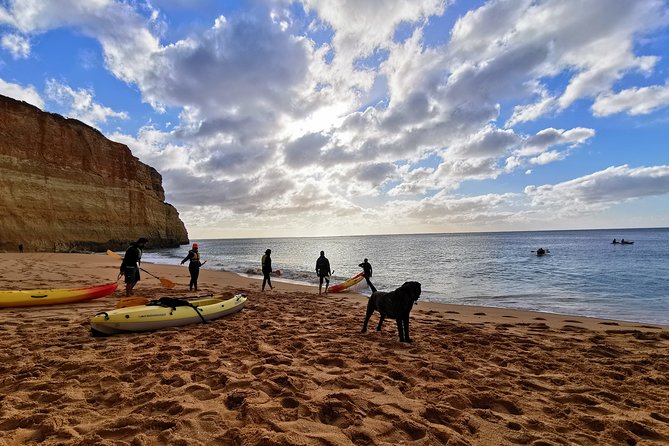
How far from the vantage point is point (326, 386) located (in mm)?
4051

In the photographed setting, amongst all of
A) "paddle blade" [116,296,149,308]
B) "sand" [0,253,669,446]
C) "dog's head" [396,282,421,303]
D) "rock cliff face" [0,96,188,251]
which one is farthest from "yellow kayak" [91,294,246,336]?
"rock cliff face" [0,96,188,251]

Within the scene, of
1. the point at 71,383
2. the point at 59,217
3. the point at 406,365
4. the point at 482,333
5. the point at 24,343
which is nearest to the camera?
the point at 71,383

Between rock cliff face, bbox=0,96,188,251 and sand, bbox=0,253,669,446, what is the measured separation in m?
39.7

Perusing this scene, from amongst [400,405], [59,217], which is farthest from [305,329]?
[59,217]

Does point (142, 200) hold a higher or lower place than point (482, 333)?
higher

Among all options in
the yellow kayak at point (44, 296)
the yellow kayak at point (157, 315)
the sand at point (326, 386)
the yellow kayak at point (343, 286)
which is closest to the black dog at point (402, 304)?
the sand at point (326, 386)

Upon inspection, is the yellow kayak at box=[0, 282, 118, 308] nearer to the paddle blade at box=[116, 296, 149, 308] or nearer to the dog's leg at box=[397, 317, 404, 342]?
the paddle blade at box=[116, 296, 149, 308]

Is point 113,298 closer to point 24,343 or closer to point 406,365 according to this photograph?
point 24,343

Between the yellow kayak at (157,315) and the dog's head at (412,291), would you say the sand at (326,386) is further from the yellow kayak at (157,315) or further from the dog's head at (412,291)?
the dog's head at (412,291)

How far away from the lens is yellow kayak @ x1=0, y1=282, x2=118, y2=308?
27.3 ft

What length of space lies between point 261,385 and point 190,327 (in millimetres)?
3835

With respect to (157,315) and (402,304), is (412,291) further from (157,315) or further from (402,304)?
(157,315)

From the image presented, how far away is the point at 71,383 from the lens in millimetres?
3949

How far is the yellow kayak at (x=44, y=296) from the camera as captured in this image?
27.3ft
